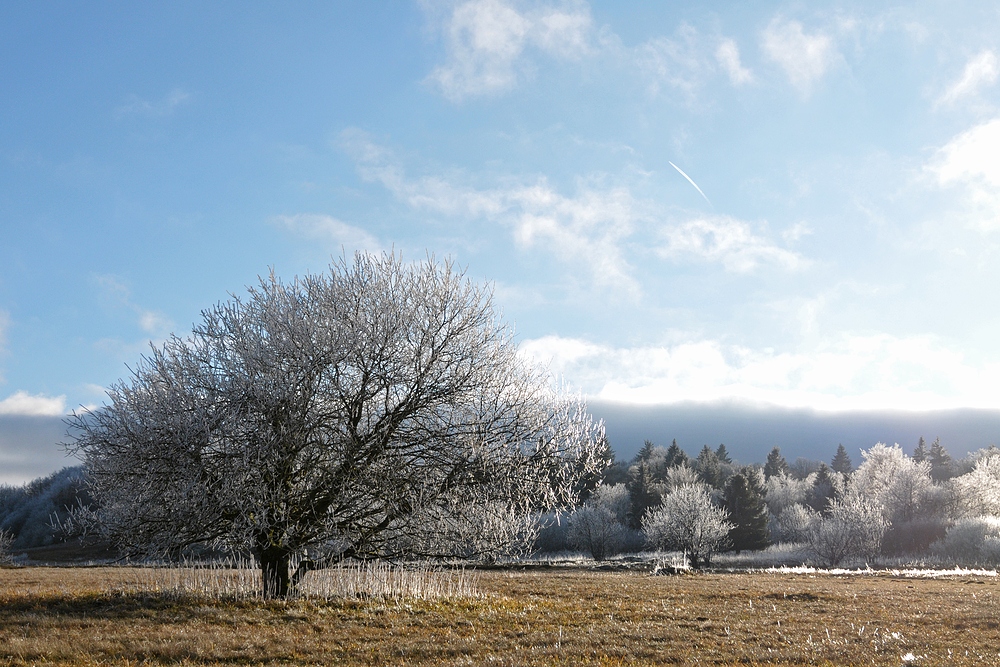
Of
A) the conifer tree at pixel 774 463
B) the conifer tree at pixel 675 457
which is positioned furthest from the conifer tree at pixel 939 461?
the conifer tree at pixel 675 457

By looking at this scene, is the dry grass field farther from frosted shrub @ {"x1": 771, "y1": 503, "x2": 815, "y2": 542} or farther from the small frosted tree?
frosted shrub @ {"x1": 771, "y1": 503, "x2": 815, "y2": 542}

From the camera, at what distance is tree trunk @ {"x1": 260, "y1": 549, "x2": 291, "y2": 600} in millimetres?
18562

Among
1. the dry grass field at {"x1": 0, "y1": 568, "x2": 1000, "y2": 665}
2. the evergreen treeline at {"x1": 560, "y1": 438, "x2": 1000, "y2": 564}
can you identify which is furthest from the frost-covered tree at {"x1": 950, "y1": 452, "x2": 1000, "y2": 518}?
the dry grass field at {"x1": 0, "y1": 568, "x2": 1000, "y2": 665}

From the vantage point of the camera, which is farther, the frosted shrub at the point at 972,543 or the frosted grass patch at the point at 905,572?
the frosted shrub at the point at 972,543

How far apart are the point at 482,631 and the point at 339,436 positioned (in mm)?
6410

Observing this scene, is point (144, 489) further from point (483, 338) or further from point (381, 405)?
point (483, 338)

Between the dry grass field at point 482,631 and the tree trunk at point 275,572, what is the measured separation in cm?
→ 133

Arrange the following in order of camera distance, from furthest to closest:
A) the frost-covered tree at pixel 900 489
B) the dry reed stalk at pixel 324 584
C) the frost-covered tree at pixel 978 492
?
the frost-covered tree at pixel 900 489, the frost-covered tree at pixel 978 492, the dry reed stalk at pixel 324 584

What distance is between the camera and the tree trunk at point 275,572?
60.9ft

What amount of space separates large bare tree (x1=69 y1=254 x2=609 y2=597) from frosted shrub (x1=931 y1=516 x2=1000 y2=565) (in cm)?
6546

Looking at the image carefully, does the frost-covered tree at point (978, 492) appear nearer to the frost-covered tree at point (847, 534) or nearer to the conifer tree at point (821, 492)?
the conifer tree at point (821, 492)

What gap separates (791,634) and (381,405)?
1146cm

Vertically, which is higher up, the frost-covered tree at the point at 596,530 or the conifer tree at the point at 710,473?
the conifer tree at the point at 710,473

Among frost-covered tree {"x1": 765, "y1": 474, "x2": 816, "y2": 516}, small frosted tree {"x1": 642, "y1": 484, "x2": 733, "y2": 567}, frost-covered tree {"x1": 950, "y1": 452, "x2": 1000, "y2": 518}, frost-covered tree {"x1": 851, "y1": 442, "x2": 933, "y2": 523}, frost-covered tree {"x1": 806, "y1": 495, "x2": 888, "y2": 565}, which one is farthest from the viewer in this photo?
frost-covered tree {"x1": 765, "y1": 474, "x2": 816, "y2": 516}
